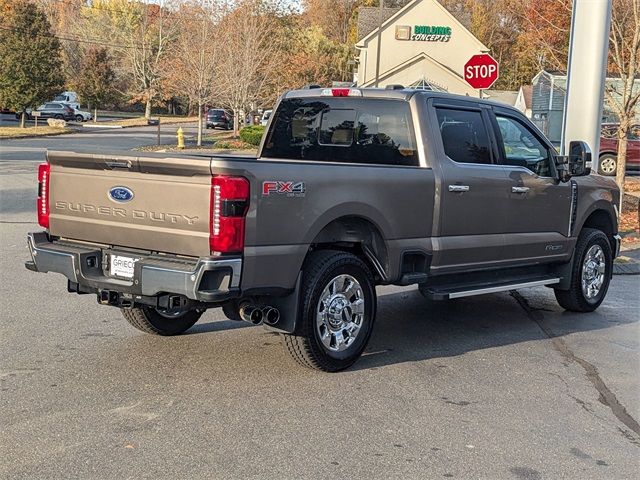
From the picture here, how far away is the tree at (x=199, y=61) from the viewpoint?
122 ft

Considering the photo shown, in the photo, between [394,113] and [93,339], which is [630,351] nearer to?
[394,113]

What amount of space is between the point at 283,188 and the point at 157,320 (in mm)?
2069

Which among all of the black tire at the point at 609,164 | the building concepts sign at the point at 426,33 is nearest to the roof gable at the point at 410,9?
the building concepts sign at the point at 426,33

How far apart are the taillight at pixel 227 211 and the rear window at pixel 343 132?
205cm

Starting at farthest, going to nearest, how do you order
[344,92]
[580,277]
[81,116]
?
1. [81,116]
2. [580,277]
3. [344,92]

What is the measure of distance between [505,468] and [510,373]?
1.88m

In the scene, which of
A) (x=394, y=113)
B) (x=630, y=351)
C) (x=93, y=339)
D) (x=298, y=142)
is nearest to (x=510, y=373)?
(x=630, y=351)

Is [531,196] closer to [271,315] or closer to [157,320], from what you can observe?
[271,315]

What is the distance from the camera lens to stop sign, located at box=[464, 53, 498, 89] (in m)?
14.9

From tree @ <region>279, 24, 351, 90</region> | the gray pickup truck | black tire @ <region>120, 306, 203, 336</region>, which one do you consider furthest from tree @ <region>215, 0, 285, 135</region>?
black tire @ <region>120, 306, 203, 336</region>

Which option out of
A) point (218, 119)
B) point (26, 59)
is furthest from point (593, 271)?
point (218, 119)

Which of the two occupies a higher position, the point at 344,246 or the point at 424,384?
the point at 344,246

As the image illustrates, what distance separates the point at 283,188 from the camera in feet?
17.6

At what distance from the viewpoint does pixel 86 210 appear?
582cm
